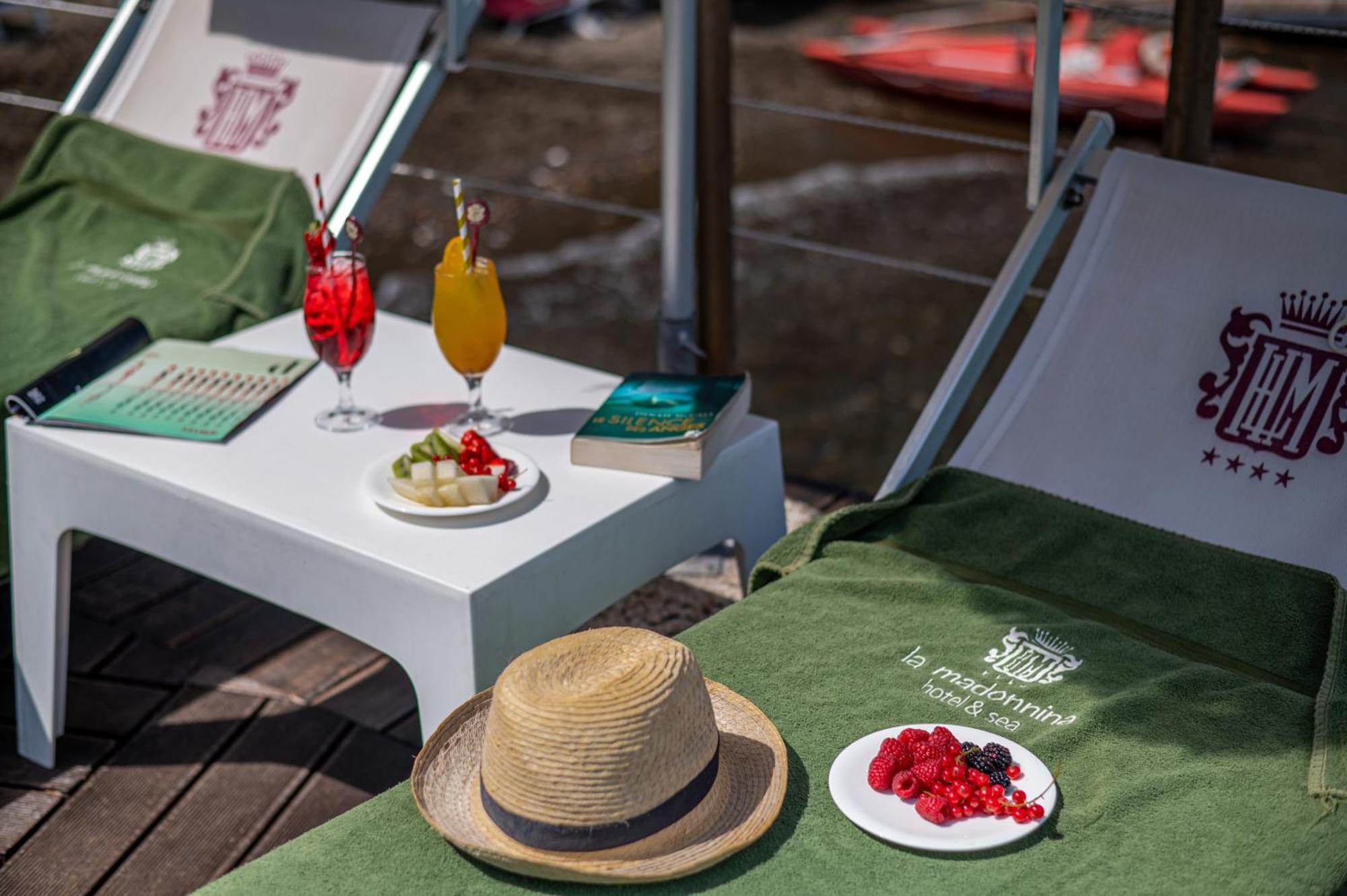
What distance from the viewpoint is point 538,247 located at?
279 inches

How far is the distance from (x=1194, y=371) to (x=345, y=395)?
3.45 feet

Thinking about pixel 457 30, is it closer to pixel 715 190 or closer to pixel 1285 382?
pixel 715 190

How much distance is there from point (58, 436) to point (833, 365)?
460 centimetres

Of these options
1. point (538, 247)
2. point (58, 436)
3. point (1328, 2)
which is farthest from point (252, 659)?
point (1328, 2)

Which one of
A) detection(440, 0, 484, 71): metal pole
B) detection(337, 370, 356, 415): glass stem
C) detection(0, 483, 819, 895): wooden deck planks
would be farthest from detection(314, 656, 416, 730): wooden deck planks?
detection(440, 0, 484, 71): metal pole

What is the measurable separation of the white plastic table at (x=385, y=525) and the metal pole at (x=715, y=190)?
63 cm

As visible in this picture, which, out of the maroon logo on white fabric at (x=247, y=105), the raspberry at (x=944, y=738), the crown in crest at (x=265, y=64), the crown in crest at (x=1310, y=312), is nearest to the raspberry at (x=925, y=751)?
the raspberry at (x=944, y=738)

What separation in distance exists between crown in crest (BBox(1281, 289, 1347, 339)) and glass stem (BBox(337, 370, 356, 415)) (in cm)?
114

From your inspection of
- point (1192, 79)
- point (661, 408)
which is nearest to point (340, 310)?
point (661, 408)

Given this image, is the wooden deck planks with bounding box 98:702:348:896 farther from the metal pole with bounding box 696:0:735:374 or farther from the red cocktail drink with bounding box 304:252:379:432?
the metal pole with bounding box 696:0:735:374

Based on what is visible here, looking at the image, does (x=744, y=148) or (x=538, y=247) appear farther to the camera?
(x=744, y=148)

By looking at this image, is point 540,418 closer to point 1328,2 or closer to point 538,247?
point 538,247

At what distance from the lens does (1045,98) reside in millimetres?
2059

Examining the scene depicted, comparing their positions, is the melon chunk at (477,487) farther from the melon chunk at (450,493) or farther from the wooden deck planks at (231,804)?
the wooden deck planks at (231,804)
